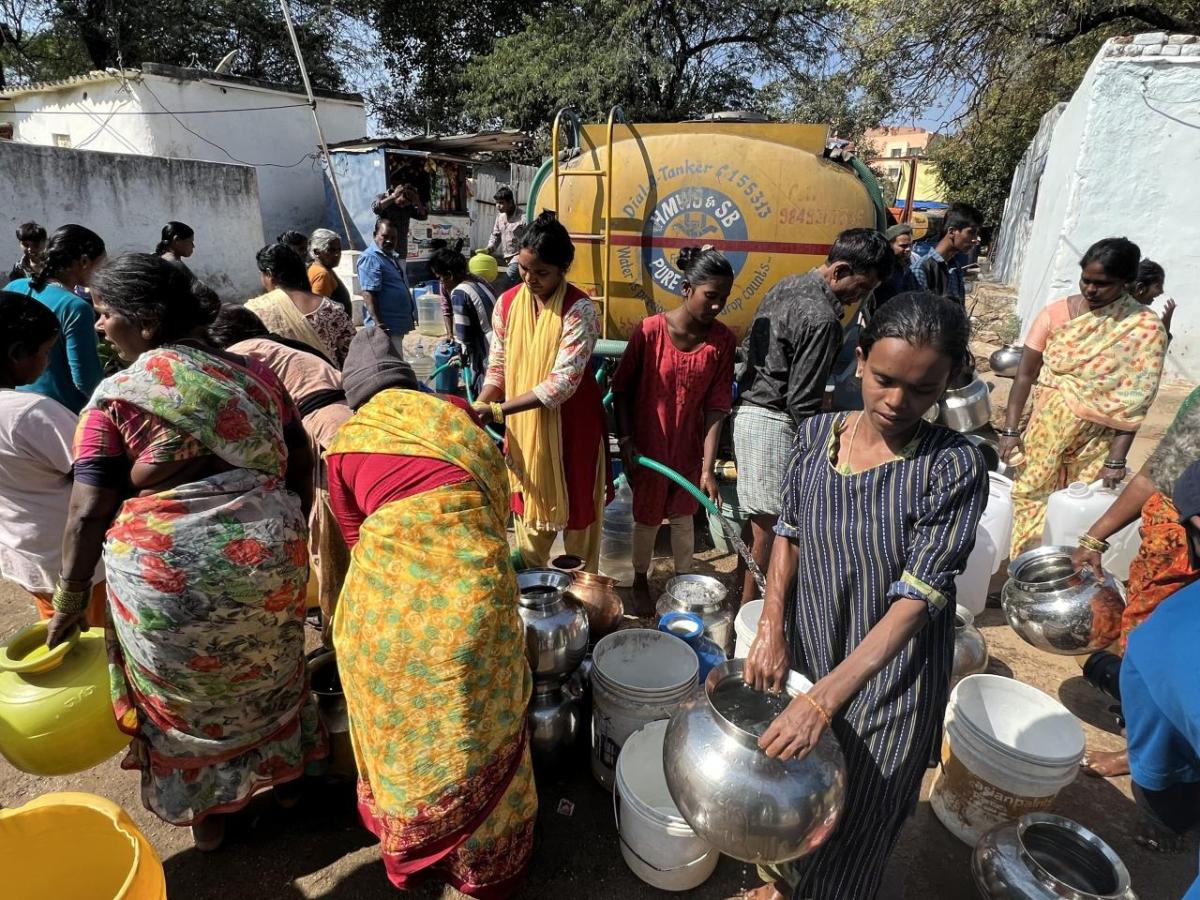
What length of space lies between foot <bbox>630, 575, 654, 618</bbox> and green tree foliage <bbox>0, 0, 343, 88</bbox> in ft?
68.9

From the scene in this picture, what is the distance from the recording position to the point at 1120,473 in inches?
142

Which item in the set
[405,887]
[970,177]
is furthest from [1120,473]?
[970,177]

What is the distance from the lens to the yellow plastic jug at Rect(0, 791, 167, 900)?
1557mm

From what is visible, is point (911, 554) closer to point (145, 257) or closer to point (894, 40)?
point (145, 257)

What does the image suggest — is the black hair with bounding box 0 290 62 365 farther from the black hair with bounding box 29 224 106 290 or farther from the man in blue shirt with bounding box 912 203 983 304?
the man in blue shirt with bounding box 912 203 983 304

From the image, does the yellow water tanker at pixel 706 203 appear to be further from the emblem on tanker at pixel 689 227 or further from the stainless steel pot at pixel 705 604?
the stainless steel pot at pixel 705 604

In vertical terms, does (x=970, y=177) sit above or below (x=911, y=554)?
above

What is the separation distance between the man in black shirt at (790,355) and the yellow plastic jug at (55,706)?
8.85ft

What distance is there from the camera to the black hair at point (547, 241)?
115 inches

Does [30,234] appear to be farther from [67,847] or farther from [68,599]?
[67,847]

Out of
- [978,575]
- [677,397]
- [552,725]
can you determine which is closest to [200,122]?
[677,397]

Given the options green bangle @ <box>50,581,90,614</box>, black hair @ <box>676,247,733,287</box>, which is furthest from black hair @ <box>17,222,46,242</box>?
black hair @ <box>676,247,733,287</box>

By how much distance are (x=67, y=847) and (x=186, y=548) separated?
2.44 ft

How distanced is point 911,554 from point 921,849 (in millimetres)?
1499
